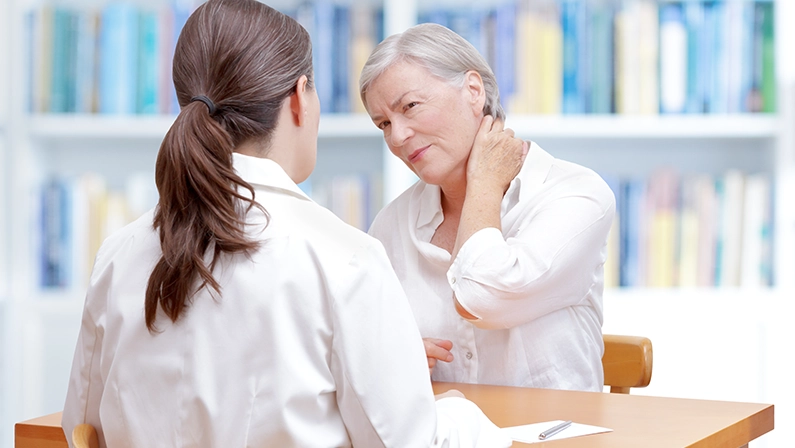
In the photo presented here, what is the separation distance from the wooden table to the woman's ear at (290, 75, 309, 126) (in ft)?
1.72

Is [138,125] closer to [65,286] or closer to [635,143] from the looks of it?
[65,286]

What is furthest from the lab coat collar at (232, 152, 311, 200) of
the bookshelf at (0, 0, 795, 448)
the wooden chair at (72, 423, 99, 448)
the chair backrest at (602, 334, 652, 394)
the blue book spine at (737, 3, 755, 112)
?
the blue book spine at (737, 3, 755, 112)

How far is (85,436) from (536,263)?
31.0 inches

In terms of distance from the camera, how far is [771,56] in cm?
258

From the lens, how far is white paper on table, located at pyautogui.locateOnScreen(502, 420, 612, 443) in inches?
44.0

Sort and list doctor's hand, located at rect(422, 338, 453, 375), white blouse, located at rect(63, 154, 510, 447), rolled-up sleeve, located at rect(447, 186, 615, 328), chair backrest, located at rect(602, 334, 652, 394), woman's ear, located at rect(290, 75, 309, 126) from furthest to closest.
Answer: chair backrest, located at rect(602, 334, 652, 394) → doctor's hand, located at rect(422, 338, 453, 375) → rolled-up sleeve, located at rect(447, 186, 615, 328) → woman's ear, located at rect(290, 75, 309, 126) → white blouse, located at rect(63, 154, 510, 447)

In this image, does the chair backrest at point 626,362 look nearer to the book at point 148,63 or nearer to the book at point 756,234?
the book at point 756,234

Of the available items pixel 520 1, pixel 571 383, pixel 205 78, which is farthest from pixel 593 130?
pixel 205 78

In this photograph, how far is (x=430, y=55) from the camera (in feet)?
5.38

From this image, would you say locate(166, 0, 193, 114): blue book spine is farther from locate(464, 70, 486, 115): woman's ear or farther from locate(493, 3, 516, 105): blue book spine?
locate(464, 70, 486, 115): woman's ear

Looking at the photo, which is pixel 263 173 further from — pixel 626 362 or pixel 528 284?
pixel 626 362

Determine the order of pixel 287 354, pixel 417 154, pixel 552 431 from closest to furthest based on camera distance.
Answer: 1. pixel 287 354
2. pixel 552 431
3. pixel 417 154

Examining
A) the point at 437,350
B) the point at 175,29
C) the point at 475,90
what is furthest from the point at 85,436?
the point at 175,29

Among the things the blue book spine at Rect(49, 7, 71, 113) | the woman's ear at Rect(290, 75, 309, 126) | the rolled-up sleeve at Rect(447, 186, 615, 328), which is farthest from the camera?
the blue book spine at Rect(49, 7, 71, 113)
